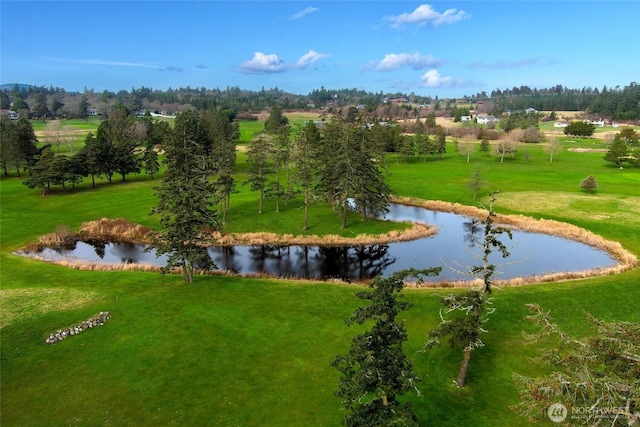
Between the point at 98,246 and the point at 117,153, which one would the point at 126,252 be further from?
the point at 117,153

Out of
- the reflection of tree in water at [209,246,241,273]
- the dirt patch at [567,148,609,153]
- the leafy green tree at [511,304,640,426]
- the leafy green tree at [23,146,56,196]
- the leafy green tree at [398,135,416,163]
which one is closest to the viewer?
the leafy green tree at [511,304,640,426]

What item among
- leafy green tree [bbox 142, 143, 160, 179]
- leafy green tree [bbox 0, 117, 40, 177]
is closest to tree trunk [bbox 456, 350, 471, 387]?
leafy green tree [bbox 142, 143, 160, 179]

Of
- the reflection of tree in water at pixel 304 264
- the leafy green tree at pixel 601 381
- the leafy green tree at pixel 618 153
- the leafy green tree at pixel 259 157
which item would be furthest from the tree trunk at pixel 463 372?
the leafy green tree at pixel 618 153

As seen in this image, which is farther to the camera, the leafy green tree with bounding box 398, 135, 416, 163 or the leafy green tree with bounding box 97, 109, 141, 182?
the leafy green tree with bounding box 398, 135, 416, 163

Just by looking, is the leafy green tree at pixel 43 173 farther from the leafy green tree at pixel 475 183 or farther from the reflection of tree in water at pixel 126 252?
the leafy green tree at pixel 475 183

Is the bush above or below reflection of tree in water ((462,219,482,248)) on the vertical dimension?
above

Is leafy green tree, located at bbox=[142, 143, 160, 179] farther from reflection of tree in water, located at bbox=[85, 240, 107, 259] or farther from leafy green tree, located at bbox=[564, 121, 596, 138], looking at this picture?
leafy green tree, located at bbox=[564, 121, 596, 138]

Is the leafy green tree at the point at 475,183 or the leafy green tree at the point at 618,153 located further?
the leafy green tree at the point at 618,153
